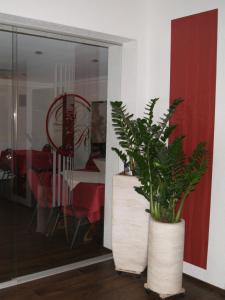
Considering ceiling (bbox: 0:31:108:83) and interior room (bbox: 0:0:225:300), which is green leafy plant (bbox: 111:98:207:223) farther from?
ceiling (bbox: 0:31:108:83)

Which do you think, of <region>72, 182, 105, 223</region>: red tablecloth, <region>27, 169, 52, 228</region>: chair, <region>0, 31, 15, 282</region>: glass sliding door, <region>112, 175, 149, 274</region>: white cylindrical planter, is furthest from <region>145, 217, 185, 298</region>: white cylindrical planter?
<region>0, 31, 15, 282</region>: glass sliding door

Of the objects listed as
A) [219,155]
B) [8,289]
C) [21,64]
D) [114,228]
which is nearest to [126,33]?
[21,64]

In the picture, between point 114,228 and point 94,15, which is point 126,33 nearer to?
point 94,15

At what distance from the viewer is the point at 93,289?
10.6 ft

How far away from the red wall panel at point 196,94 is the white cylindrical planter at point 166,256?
0.41 meters

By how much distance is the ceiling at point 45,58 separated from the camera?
3.31 m

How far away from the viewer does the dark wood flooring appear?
3.41m

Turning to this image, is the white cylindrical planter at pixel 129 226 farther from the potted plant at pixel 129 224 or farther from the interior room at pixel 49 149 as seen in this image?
the interior room at pixel 49 149

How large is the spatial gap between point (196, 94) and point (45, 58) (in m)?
1.47

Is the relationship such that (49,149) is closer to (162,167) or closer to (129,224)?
(129,224)

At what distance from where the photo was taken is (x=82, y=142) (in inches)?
149

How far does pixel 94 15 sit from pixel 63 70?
0.60m

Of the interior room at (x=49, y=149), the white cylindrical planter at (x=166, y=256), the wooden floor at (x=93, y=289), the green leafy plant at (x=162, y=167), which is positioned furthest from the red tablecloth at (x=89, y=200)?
the white cylindrical planter at (x=166, y=256)

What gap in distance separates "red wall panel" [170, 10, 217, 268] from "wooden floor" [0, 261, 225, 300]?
279 mm
